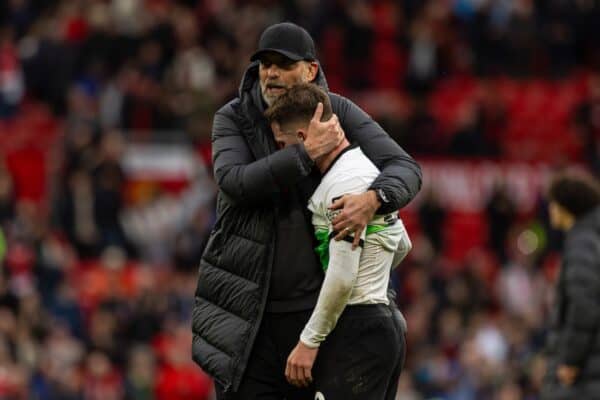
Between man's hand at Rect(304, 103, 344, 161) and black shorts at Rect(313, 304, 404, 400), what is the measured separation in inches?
23.5

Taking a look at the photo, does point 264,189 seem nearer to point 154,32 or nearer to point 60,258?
point 60,258

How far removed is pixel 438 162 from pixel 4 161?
502 cm

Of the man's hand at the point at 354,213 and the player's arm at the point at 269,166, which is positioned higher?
the player's arm at the point at 269,166

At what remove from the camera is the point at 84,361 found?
557 inches

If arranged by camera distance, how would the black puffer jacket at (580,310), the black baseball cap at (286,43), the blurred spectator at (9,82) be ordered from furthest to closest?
the blurred spectator at (9,82)
the black puffer jacket at (580,310)
the black baseball cap at (286,43)

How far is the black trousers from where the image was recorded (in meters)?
6.03

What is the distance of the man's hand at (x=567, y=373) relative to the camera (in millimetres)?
8461

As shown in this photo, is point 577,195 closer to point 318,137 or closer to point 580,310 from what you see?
point 580,310

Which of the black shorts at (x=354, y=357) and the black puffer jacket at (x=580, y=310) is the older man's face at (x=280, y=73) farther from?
the black puffer jacket at (x=580, y=310)

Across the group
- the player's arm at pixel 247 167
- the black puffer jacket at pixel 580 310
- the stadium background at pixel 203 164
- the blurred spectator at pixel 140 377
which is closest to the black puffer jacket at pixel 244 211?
the player's arm at pixel 247 167

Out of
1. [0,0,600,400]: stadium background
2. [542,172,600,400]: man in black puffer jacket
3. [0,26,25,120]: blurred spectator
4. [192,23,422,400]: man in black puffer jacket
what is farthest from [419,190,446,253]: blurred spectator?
[192,23,422,400]: man in black puffer jacket

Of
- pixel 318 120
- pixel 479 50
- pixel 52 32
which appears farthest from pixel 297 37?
pixel 479 50

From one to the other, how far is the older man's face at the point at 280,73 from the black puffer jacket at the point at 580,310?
2.78 meters

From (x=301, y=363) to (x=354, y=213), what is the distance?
1.93 feet
